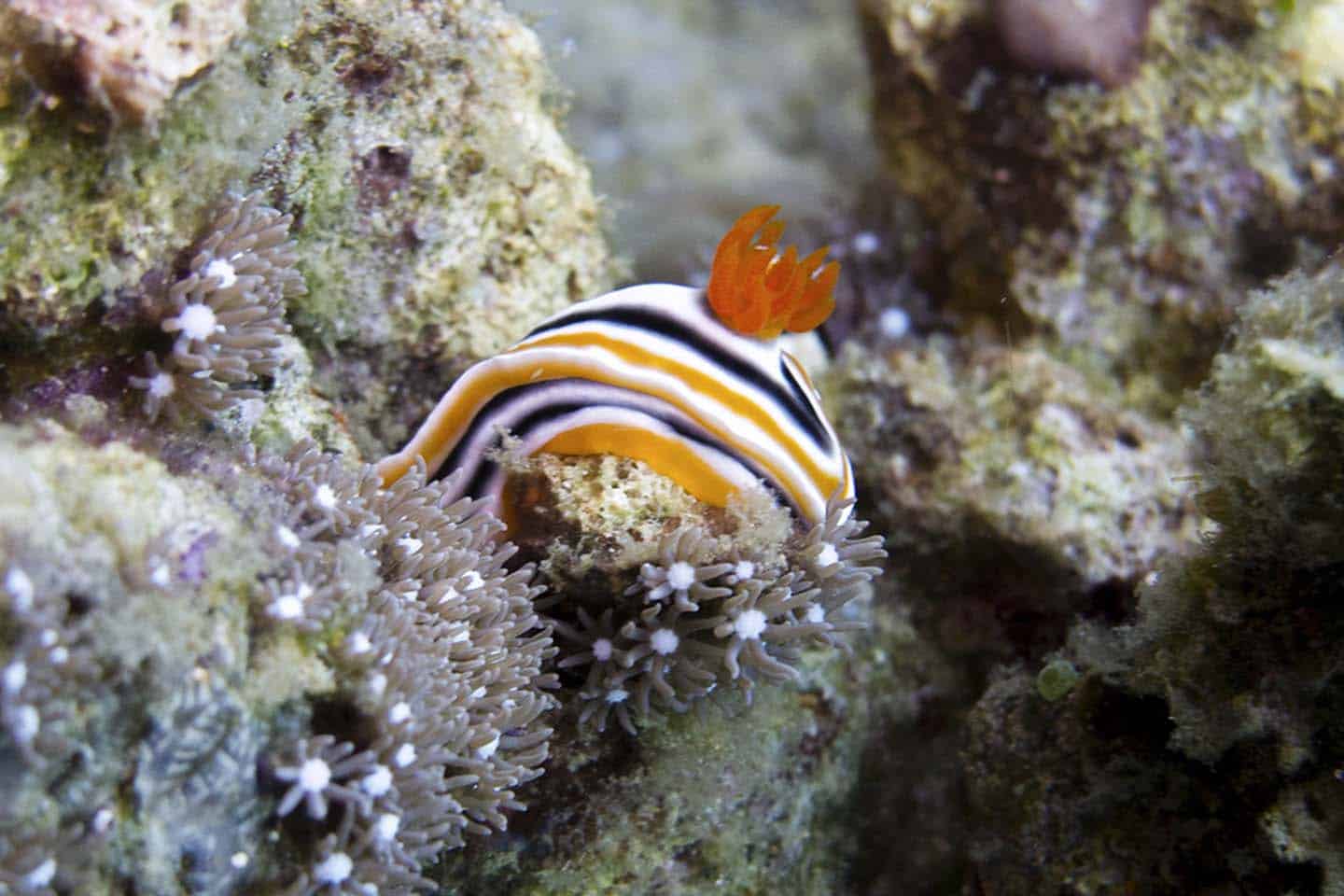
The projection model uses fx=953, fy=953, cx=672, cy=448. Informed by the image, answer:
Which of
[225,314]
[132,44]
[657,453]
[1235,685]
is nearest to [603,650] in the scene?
[657,453]

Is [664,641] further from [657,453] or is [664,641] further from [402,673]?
[402,673]

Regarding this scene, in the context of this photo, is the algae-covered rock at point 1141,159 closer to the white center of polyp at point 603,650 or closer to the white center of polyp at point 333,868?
the white center of polyp at point 603,650

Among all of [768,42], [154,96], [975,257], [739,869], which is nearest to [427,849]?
[739,869]

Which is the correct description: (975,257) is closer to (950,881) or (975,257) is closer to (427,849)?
(950,881)

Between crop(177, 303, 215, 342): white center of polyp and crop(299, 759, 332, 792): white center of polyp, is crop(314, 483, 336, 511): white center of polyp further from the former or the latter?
crop(299, 759, 332, 792): white center of polyp

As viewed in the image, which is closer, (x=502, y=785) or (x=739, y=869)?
(x=502, y=785)

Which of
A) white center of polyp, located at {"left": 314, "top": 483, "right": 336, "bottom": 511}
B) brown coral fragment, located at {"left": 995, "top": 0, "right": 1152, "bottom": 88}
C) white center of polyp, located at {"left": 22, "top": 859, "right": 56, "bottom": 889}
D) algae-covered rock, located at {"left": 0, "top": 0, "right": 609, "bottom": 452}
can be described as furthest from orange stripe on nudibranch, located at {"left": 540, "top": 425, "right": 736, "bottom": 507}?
brown coral fragment, located at {"left": 995, "top": 0, "right": 1152, "bottom": 88}

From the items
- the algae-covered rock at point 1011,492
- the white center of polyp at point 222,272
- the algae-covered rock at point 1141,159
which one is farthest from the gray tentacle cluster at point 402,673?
the algae-covered rock at point 1141,159
